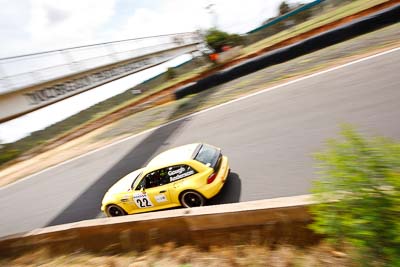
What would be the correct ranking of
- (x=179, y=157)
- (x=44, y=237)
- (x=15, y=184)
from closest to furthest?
(x=44, y=237), (x=179, y=157), (x=15, y=184)

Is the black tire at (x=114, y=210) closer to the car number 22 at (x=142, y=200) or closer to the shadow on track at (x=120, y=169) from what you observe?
the car number 22 at (x=142, y=200)

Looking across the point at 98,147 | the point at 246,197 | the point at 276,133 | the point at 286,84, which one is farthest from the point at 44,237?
the point at 286,84

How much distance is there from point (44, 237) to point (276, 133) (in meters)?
6.31

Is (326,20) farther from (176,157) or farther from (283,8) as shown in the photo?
(283,8)

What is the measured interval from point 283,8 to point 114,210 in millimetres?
51025

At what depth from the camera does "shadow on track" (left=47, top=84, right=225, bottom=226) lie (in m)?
8.09

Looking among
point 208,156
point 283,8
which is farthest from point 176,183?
point 283,8

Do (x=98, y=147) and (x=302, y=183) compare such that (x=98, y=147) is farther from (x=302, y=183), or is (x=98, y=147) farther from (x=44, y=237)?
(x=302, y=183)

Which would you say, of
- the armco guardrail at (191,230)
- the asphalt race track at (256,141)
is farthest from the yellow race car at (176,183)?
the armco guardrail at (191,230)

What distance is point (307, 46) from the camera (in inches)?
596

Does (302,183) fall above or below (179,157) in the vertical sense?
below

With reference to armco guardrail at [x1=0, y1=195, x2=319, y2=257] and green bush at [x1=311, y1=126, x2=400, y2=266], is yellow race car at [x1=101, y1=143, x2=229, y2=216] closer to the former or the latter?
armco guardrail at [x1=0, y1=195, x2=319, y2=257]

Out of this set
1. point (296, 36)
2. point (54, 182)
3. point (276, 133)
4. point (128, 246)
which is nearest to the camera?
point (128, 246)

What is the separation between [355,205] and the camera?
8.87ft
